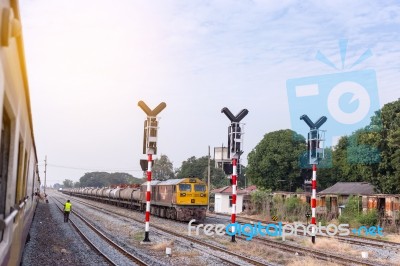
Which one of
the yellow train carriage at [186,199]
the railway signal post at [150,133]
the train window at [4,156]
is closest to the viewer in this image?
the train window at [4,156]

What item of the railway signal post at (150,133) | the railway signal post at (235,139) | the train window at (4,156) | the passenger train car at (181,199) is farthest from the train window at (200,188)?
the train window at (4,156)

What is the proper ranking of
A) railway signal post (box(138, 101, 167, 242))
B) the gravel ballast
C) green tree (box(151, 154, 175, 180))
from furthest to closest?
green tree (box(151, 154, 175, 180)) < railway signal post (box(138, 101, 167, 242)) < the gravel ballast

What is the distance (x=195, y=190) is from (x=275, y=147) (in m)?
28.6

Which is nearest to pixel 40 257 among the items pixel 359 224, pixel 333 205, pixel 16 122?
pixel 16 122

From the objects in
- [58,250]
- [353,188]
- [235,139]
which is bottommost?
[58,250]

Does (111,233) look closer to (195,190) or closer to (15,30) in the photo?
(195,190)

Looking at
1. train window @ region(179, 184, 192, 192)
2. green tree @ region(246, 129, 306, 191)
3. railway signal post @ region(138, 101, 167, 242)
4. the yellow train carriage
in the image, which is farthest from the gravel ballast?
green tree @ region(246, 129, 306, 191)

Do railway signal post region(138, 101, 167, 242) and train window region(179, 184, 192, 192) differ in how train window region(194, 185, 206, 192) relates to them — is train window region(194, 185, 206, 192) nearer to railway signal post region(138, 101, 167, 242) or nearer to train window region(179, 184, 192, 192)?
train window region(179, 184, 192, 192)

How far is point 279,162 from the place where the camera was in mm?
52531

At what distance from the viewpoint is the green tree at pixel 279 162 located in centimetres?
5253

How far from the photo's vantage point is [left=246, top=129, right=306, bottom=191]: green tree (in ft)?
172

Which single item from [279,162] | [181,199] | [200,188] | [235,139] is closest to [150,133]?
[235,139]

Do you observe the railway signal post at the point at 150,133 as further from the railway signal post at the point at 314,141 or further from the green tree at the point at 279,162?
the green tree at the point at 279,162

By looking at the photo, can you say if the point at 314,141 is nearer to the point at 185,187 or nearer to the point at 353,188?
the point at 185,187
